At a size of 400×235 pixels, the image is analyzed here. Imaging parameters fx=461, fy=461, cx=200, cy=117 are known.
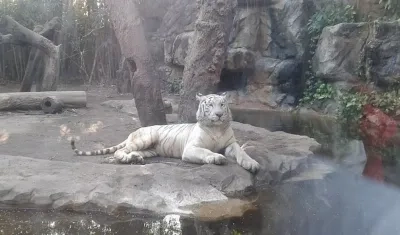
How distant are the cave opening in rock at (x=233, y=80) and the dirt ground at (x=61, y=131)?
4777mm

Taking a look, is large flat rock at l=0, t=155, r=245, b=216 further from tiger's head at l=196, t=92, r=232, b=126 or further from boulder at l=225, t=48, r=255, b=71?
boulder at l=225, t=48, r=255, b=71

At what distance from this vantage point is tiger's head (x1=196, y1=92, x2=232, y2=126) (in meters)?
4.84

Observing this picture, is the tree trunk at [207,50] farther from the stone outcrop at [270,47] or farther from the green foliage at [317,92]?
the stone outcrop at [270,47]

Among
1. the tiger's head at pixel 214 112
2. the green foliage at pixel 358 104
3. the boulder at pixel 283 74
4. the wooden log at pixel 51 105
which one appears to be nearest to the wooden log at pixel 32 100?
the wooden log at pixel 51 105

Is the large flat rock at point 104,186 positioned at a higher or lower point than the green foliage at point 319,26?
lower

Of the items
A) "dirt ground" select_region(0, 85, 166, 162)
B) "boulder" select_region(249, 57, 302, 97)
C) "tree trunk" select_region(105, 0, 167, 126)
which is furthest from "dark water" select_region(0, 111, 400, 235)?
"boulder" select_region(249, 57, 302, 97)

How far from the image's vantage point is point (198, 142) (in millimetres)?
4895

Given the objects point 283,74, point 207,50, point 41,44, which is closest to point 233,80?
point 283,74

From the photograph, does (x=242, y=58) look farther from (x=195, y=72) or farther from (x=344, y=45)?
(x=195, y=72)

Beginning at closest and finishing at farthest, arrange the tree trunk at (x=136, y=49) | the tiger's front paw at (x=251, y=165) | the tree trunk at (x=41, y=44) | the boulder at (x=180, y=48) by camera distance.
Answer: the tiger's front paw at (x=251, y=165), the tree trunk at (x=136, y=49), the tree trunk at (x=41, y=44), the boulder at (x=180, y=48)

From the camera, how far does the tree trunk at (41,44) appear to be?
10305mm

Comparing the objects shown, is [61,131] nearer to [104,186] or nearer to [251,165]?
[104,186]

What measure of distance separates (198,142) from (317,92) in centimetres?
721

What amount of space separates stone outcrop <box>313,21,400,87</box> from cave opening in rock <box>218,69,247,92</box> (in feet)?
6.99
